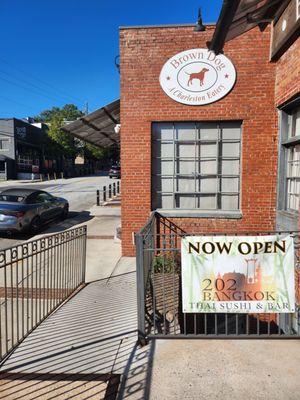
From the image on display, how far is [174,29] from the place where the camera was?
26.5 ft

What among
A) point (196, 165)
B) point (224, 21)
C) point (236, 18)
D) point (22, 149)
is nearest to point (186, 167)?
point (196, 165)

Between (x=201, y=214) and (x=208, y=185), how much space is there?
71 centimetres

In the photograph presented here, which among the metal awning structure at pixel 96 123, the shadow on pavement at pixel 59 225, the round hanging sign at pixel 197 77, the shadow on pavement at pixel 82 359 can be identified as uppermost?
the round hanging sign at pixel 197 77

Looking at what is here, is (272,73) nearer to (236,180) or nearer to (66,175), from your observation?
(236,180)

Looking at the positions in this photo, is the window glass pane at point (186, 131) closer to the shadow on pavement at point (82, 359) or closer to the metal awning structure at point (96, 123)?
the metal awning structure at point (96, 123)

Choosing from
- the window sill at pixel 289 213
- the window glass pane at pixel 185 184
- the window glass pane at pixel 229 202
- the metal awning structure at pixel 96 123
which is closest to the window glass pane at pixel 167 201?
the window glass pane at pixel 185 184

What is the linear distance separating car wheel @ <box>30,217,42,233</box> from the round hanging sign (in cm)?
731

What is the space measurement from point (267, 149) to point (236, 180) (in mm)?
977

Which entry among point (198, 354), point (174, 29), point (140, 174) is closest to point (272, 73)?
point (174, 29)

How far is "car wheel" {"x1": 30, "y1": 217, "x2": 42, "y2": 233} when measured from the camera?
42.2 feet

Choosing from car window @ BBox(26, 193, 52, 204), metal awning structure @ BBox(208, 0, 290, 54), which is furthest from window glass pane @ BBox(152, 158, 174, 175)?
car window @ BBox(26, 193, 52, 204)

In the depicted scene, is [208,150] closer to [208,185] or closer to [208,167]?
[208,167]

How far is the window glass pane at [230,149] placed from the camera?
8.35 metres

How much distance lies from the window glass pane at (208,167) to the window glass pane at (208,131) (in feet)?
1.81
